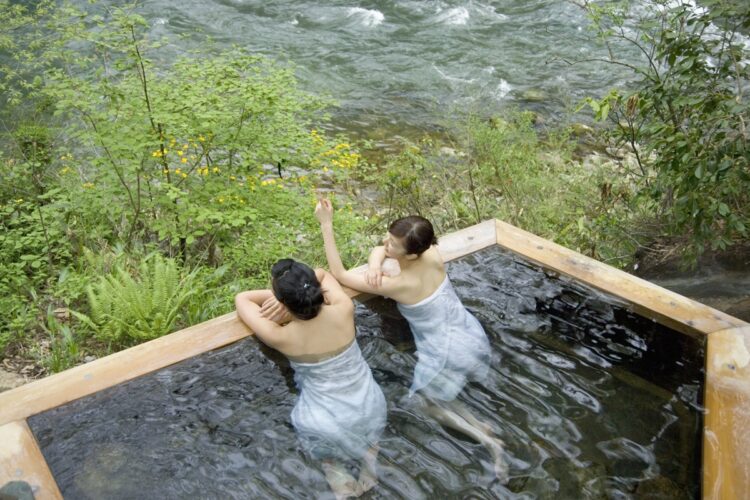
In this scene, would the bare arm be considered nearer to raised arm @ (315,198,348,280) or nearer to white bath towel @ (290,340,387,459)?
white bath towel @ (290,340,387,459)

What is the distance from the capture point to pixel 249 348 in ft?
10.9

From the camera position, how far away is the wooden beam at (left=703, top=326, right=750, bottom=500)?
2.61m

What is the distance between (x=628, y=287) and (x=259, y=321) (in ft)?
6.95

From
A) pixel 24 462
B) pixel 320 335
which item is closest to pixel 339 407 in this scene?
pixel 320 335

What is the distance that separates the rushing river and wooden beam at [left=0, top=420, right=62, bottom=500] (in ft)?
22.7

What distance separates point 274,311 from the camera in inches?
129

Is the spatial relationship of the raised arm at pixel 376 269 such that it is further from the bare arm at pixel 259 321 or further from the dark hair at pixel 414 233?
the bare arm at pixel 259 321

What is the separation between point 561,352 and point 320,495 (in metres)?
1.52

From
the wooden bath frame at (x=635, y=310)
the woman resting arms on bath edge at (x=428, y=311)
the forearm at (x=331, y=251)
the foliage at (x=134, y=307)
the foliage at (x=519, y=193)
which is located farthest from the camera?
the foliage at (x=519, y=193)

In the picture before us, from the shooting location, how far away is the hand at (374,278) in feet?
11.8

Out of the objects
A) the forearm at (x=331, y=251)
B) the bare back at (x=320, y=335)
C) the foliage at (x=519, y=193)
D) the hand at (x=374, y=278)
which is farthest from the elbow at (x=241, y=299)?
the foliage at (x=519, y=193)

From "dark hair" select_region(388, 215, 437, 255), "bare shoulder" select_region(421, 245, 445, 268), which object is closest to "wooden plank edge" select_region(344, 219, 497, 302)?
"bare shoulder" select_region(421, 245, 445, 268)

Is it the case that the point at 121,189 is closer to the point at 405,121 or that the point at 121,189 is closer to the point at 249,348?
the point at 249,348

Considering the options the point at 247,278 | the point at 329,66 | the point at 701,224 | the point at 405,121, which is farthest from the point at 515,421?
the point at 329,66
